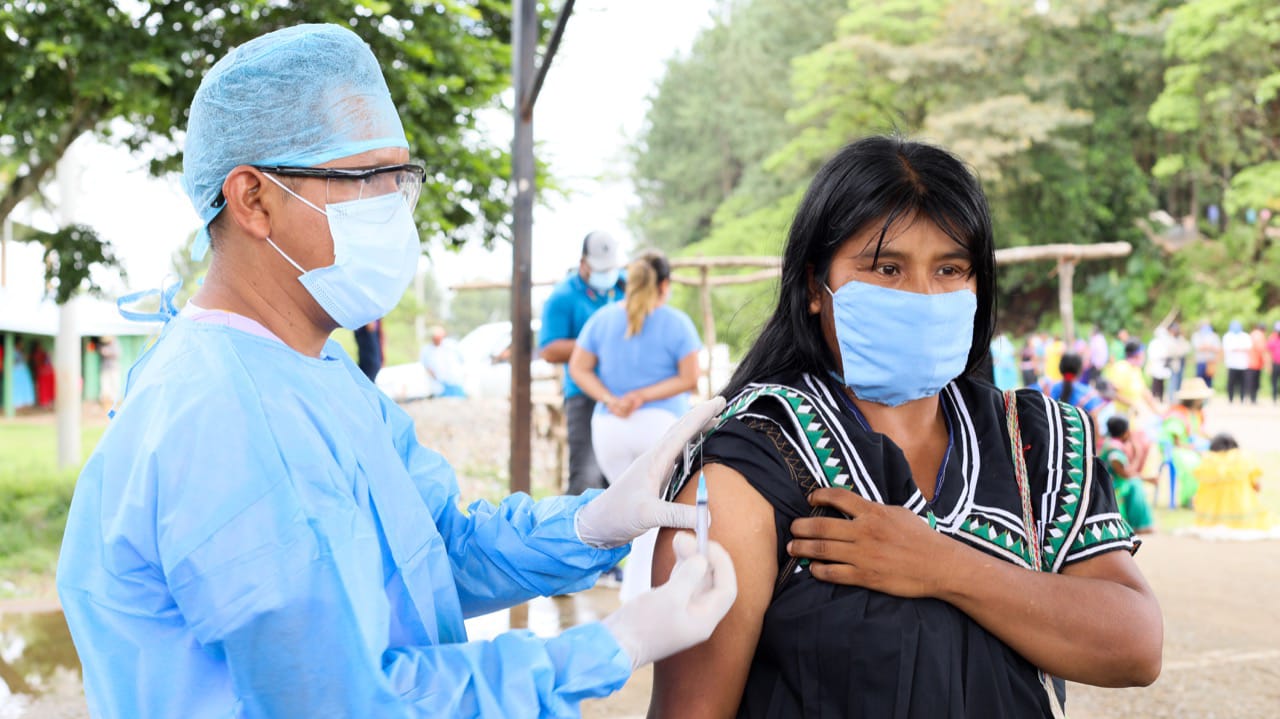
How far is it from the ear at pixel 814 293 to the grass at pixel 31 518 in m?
3.16

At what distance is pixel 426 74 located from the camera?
30.6 feet

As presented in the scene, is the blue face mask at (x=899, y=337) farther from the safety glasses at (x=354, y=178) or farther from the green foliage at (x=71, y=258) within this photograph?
the green foliage at (x=71, y=258)

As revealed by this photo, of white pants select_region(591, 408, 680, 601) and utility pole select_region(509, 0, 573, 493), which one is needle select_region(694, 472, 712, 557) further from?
utility pole select_region(509, 0, 573, 493)

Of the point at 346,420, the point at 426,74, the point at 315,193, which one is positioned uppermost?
the point at 426,74

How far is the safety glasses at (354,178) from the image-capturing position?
124 cm

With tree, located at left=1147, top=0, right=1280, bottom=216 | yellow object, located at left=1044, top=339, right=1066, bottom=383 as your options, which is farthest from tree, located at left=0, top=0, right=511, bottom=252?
tree, located at left=1147, top=0, right=1280, bottom=216

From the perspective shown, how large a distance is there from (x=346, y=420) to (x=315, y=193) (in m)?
0.28

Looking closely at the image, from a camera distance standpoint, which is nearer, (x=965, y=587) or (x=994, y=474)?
(x=965, y=587)

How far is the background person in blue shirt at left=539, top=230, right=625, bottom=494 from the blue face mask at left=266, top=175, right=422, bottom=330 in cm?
406

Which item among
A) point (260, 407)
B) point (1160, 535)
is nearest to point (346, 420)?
point (260, 407)

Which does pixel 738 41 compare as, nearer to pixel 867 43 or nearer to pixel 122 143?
pixel 867 43

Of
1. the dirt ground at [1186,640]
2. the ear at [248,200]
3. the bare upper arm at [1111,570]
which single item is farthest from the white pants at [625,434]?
the ear at [248,200]

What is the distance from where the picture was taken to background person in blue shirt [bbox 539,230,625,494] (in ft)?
18.0

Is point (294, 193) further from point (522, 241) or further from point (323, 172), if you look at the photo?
point (522, 241)
